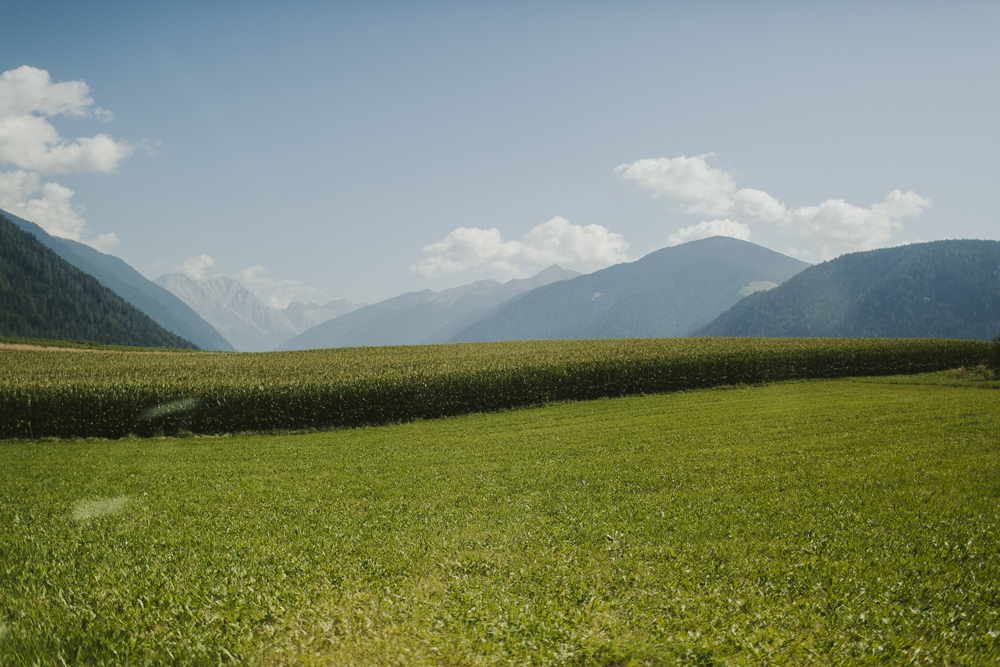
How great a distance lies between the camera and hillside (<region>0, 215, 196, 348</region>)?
401 ft

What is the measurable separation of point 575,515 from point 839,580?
146 inches

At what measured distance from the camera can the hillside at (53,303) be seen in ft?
401

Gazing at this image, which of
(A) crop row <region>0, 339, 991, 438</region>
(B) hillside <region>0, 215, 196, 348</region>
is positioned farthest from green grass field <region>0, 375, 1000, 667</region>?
(B) hillside <region>0, 215, 196, 348</region>

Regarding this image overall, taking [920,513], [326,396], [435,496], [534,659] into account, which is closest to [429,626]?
[534,659]

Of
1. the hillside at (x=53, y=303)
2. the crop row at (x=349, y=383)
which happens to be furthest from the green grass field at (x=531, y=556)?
the hillside at (x=53, y=303)

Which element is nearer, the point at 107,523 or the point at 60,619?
the point at 60,619

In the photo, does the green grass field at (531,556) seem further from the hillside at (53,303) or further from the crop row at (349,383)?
the hillside at (53,303)

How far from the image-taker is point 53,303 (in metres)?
130

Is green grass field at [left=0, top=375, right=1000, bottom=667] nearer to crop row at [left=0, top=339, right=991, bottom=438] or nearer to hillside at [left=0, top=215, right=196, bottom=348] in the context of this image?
crop row at [left=0, top=339, right=991, bottom=438]

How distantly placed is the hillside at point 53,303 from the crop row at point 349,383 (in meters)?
124

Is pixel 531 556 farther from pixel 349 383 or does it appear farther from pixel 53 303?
pixel 53 303

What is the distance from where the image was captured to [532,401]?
80.3ft

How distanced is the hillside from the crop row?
12412 cm

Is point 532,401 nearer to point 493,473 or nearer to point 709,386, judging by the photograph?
point 709,386
